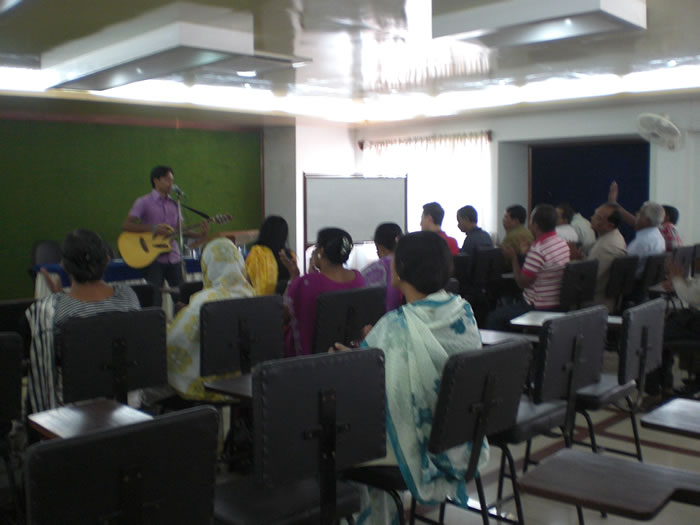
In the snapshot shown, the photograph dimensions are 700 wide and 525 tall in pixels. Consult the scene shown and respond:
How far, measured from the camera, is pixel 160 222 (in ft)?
21.9

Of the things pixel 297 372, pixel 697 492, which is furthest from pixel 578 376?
pixel 297 372

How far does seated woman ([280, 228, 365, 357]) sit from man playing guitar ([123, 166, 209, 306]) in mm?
3112

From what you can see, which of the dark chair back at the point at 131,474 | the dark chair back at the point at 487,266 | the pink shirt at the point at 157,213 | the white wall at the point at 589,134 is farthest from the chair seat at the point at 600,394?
the white wall at the point at 589,134

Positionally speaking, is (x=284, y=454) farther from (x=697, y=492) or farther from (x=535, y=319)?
(x=535, y=319)

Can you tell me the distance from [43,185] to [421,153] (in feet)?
16.3

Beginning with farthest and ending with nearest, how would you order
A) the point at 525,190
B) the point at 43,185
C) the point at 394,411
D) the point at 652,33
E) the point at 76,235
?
1. the point at 525,190
2. the point at 43,185
3. the point at 652,33
4. the point at 76,235
5. the point at 394,411

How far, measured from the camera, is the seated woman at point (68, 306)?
9.30 ft

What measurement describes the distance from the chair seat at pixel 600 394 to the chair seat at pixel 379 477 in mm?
1292

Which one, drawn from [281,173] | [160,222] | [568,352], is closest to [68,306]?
[568,352]

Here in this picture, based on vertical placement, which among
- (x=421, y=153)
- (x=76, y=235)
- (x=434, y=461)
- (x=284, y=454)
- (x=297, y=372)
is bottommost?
(x=434, y=461)

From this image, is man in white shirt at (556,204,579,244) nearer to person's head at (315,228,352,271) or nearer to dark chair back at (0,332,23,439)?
person's head at (315,228,352,271)

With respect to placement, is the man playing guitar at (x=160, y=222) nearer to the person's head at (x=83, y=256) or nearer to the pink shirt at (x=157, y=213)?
the pink shirt at (x=157, y=213)

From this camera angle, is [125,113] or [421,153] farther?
[421,153]

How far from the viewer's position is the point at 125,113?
8695 millimetres
